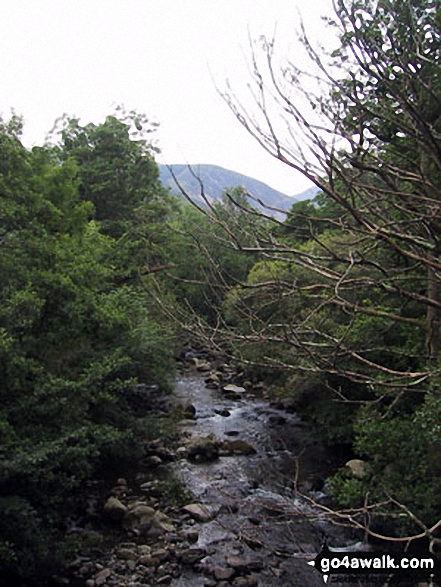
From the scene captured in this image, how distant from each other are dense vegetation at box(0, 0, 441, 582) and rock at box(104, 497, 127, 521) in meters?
0.67

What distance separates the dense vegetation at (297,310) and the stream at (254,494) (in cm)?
80

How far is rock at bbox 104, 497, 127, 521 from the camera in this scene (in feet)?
26.8

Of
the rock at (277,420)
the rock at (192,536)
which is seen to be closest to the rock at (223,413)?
the rock at (277,420)

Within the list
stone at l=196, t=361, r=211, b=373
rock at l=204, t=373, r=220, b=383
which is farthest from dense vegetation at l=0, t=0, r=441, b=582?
stone at l=196, t=361, r=211, b=373

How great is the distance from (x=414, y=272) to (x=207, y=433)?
7.12 metres

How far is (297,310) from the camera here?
12.8 meters

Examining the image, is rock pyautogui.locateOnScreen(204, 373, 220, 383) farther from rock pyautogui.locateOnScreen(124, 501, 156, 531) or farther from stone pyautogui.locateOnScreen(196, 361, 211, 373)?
rock pyautogui.locateOnScreen(124, 501, 156, 531)

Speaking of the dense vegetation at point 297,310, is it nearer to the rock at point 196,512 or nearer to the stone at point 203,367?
the rock at point 196,512

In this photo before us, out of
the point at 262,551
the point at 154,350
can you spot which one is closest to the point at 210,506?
the point at 262,551

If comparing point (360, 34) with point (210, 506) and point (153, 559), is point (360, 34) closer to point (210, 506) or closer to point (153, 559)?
point (153, 559)

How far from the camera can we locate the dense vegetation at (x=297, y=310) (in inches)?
129

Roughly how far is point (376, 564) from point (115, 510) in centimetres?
597

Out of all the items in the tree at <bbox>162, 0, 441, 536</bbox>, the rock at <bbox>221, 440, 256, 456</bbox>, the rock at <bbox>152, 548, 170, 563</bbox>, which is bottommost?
the rock at <bbox>221, 440, 256, 456</bbox>

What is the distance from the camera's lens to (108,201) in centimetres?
2048
